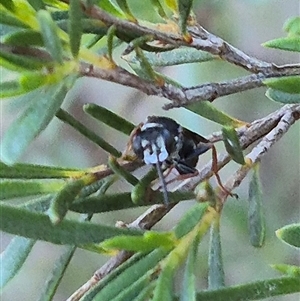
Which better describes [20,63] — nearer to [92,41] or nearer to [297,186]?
[92,41]

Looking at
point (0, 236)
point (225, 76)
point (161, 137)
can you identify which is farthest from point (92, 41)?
point (0, 236)

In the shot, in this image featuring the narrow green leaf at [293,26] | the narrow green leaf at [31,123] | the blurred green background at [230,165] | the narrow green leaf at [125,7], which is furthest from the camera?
the blurred green background at [230,165]

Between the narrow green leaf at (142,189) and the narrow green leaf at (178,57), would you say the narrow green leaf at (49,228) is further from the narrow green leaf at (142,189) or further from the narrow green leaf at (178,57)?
the narrow green leaf at (178,57)

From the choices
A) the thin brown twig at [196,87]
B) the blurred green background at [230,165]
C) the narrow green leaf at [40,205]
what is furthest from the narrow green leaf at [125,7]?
the blurred green background at [230,165]

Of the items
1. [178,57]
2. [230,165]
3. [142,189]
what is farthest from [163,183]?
[230,165]

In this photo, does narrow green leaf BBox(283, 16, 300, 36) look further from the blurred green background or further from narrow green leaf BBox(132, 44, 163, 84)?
the blurred green background

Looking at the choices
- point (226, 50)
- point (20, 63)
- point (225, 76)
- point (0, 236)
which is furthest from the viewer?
point (0, 236)

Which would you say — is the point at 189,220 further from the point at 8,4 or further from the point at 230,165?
the point at 230,165

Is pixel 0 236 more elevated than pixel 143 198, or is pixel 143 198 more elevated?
pixel 0 236
